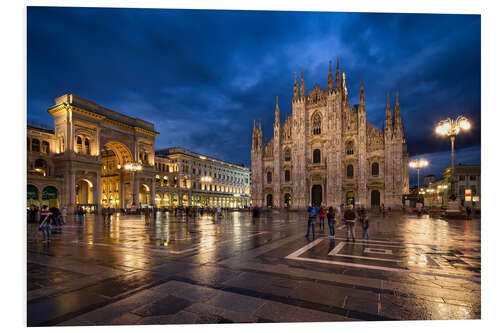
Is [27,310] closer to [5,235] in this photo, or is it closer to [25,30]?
[5,235]

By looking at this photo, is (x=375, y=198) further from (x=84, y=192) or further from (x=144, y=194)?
(x=84, y=192)

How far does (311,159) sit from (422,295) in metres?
43.8

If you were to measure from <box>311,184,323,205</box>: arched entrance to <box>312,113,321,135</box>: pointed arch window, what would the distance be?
31.5ft

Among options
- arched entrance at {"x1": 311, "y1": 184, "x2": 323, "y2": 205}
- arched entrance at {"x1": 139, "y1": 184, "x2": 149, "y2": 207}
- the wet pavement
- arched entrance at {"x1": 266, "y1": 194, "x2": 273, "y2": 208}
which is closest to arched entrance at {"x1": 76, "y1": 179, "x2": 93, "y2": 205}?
arched entrance at {"x1": 139, "y1": 184, "x2": 149, "y2": 207}

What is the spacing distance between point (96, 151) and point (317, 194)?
37.0 m

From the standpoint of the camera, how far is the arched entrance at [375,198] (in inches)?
1631

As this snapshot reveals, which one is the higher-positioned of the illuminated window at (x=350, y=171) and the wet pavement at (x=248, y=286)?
the illuminated window at (x=350, y=171)

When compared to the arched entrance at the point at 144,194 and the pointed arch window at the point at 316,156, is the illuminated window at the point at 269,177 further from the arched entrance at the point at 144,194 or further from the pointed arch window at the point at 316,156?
the arched entrance at the point at 144,194

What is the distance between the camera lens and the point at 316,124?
4728 cm

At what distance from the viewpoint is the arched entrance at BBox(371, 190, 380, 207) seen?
136ft

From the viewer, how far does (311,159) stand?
154 feet

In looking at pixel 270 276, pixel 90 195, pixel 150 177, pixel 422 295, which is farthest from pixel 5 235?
pixel 150 177

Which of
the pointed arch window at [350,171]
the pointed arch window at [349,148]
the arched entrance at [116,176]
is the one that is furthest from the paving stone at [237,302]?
the arched entrance at [116,176]

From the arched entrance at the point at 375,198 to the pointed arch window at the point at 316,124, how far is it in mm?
13642
